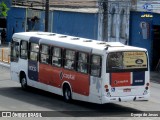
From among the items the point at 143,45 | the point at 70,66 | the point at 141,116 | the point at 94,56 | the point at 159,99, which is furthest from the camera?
the point at 143,45

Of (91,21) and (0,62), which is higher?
(91,21)

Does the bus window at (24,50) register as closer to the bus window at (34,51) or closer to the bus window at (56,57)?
the bus window at (34,51)

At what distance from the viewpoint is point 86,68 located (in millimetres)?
20859

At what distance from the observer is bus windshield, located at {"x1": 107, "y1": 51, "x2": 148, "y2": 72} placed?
1983cm

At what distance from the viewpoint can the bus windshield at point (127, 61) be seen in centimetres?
1983

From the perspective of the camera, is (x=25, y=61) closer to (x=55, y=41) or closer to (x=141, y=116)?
(x=55, y=41)

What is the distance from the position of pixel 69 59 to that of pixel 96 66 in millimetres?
2118

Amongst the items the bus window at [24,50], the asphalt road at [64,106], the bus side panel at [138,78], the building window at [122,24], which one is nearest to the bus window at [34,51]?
the bus window at [24,50]

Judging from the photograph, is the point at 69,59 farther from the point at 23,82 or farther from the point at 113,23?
the point at 113,23

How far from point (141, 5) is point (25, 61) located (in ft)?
60.0

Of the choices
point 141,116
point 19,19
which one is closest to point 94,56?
point 141,116

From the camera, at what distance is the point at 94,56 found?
20391 millimetres

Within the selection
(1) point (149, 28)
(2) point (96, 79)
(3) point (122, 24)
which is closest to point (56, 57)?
(2) point (96, 79)

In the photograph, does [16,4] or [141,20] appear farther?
[16,4]
